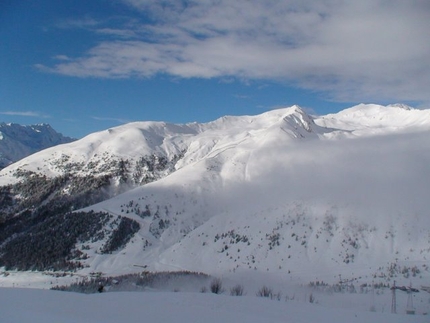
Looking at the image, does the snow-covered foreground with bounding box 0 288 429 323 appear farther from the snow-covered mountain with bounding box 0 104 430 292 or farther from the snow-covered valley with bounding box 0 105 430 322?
the snow-covered mountain with bounding box 0 104 430 292

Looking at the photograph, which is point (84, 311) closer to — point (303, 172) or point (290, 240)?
point (290, 240)

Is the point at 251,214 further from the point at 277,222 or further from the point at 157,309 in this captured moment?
the point at 157,309

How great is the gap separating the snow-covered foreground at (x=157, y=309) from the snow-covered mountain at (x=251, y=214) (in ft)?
155

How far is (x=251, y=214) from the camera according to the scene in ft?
371

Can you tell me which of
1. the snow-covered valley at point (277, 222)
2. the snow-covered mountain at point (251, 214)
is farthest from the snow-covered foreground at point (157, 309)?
the snow-covered mountain at point (251, 214)

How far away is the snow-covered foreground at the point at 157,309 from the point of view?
2098 centimetres

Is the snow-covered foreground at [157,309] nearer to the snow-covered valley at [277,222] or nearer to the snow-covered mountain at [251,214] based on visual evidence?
the snow-covered valley at [277,222]

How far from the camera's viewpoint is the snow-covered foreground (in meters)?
21.0

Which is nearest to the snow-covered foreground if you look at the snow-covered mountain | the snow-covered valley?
the snow-covered valley

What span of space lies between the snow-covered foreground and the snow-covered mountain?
47118 millimetres

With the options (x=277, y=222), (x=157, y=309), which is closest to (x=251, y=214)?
(x=277, y=222)

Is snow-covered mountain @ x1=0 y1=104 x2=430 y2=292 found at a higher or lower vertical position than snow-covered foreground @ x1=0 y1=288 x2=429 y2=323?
higher

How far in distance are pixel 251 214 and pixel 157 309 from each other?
90.5 meters

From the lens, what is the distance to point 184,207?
444 ft
